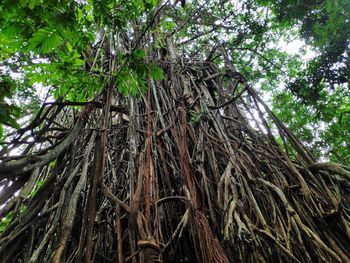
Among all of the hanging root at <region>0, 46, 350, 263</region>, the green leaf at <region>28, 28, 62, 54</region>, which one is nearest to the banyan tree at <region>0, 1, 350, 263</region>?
the hanging root at <region>0, 46, 350, 263</region>

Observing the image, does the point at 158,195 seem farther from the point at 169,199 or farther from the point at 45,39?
the point at 45,39

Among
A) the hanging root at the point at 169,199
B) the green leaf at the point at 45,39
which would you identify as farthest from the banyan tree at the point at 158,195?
the green leaf at the point at 45,39

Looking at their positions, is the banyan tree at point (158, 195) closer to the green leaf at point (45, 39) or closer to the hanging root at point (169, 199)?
the hanging root at point (169, 199)

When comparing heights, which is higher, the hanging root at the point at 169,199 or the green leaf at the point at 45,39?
the green leaf at the point at 45,39

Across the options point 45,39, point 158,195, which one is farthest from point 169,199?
point 45,39

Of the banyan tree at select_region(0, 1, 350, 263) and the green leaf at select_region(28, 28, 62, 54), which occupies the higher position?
the green leaf at select_region(28, 28, 62, 54)

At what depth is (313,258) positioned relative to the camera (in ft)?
4.42

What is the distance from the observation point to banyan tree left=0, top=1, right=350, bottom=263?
1.15 m

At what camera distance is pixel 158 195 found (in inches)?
58.7

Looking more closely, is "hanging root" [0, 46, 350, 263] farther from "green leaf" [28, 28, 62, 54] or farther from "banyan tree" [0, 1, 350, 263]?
"green leaf" [28, 28, 62, 54]

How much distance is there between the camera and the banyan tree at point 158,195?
3.78 feet

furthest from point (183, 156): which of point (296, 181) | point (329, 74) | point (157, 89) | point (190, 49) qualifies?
point (190, 49)

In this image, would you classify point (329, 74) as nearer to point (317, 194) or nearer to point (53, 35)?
point (317, 194)

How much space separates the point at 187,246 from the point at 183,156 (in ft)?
1.69
